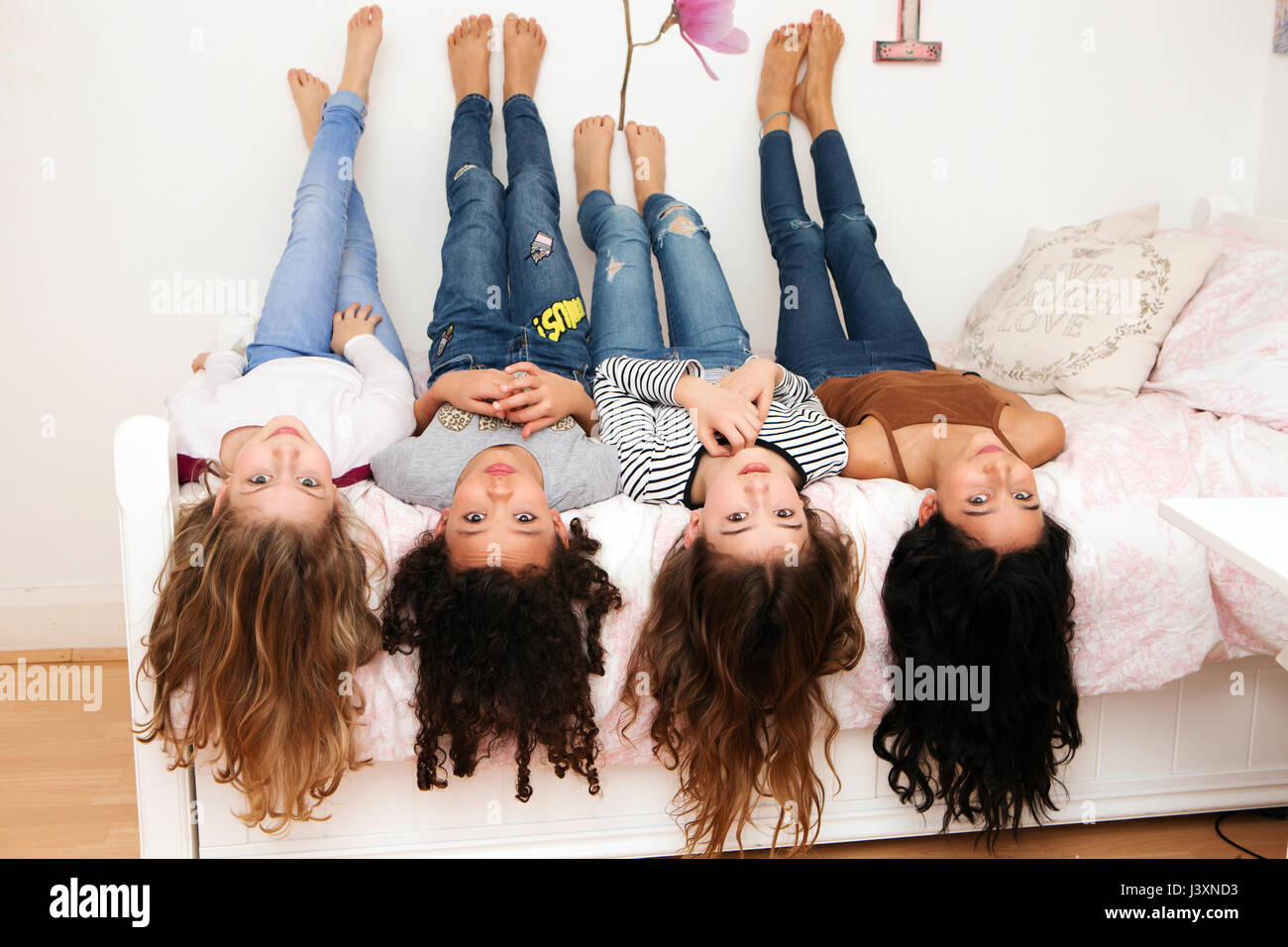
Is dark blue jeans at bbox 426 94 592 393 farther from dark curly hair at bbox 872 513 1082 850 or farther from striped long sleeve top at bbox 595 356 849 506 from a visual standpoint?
dark curly hair at bbox 872 513 1082 850

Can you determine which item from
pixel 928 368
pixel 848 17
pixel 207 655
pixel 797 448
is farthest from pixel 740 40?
pixel 207 655

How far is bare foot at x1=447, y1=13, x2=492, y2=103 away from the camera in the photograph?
2.15m

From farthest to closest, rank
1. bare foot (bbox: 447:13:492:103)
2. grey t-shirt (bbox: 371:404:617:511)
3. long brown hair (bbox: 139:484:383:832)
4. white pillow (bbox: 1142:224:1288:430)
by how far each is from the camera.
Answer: bare foot (bbox: 447:13:492:103) < white pillow (bbox: 1142:224:1288:430) < grey t-shirt (bbox: 371:404:617:511) < long brown hair (bbox: 139:484:383:832)

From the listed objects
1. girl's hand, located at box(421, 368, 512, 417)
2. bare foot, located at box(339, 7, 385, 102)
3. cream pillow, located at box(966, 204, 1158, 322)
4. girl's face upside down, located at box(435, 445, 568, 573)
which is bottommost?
girl's face upside down, located at box(435, 445, 568, 573)

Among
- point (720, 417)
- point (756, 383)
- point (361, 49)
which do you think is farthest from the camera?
point (361, 49)

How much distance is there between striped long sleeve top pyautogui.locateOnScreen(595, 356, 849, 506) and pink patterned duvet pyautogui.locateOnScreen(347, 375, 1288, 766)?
7cm

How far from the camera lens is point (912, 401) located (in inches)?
68.9

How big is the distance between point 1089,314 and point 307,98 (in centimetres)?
172

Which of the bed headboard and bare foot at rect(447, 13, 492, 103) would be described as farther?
bare foot at rect(447, 13, 492, 103)

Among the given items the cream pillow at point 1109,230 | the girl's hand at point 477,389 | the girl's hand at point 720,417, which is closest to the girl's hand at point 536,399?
the girl's hand at point 477,389

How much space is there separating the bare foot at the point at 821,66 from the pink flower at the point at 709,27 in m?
0.16

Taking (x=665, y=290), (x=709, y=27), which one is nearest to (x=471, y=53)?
(x=709, y=27)

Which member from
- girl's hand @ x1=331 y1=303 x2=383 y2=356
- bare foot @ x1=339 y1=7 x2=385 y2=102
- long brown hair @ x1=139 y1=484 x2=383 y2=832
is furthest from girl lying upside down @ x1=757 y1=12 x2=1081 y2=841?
bare foot @ x1=339 y1=7 x2=385 y2=102

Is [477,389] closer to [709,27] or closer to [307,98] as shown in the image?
[307,98]
